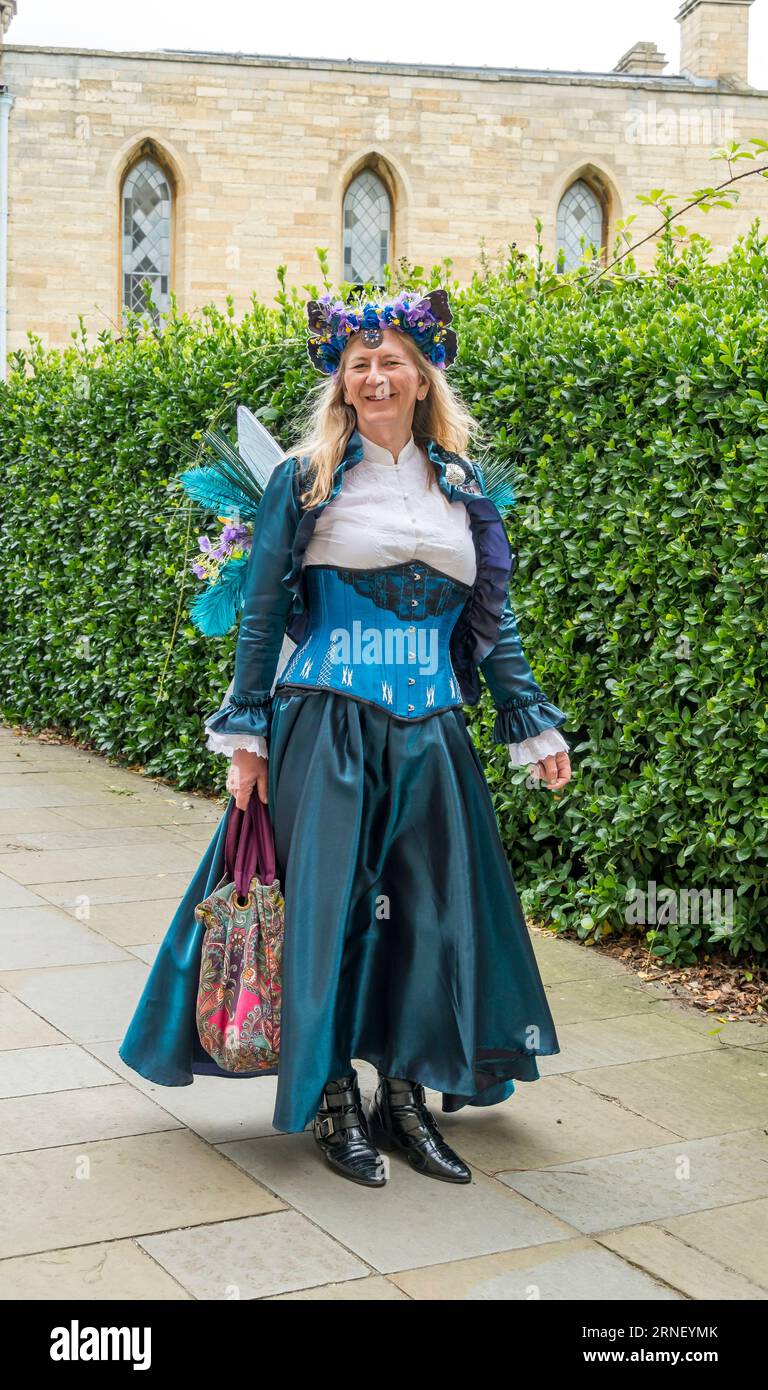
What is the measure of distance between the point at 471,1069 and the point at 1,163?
21401mm

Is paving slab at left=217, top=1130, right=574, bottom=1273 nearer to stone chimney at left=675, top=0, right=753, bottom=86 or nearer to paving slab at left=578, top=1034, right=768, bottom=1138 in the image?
paving slab at left=578, top=1034, right=768, bottom=1138

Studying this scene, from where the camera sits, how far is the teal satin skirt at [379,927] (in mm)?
3543

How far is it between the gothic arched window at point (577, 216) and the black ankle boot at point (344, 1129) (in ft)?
77.3

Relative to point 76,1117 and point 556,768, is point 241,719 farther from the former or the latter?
point 76,1117

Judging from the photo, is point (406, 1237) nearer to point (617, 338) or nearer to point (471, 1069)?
point (471, 1069)

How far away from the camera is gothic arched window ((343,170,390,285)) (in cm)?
2480

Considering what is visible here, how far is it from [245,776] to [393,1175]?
1.03m

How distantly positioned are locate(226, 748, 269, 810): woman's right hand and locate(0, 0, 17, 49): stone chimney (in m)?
25.1

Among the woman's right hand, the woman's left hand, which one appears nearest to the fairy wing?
the woman's right hand

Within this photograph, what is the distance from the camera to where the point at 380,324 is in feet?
12.1

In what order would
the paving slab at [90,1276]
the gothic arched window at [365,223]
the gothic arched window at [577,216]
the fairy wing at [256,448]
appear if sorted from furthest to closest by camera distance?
the gothic arched window at [577,216]
the gothic arched window at [365,223]
the fairy wing at [256,448]
the paving slab at [90,1276]

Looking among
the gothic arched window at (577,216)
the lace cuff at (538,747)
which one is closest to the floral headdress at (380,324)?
the lace cuff at (538,747)

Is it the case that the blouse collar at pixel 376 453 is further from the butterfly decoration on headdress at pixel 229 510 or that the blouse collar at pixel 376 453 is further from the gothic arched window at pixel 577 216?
the gothic arched window at pixel 577 216

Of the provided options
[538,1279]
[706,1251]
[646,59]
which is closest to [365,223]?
[646,59]
